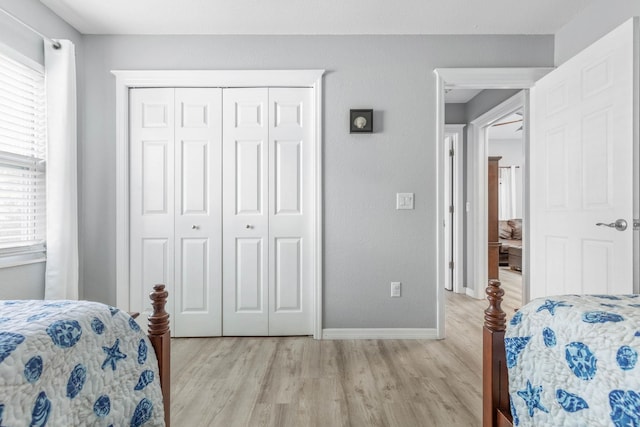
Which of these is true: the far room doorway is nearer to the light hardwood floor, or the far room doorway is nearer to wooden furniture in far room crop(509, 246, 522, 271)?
wooden furniture in far room crop(509, 246, 522, 271)

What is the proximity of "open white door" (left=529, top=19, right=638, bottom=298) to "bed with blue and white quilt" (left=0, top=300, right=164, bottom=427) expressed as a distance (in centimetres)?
247

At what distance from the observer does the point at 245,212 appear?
3037mm

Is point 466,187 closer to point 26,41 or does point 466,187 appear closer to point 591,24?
point 591,24

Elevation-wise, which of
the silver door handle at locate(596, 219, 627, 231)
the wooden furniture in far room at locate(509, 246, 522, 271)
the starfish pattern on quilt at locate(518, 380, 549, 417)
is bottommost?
the wooden furniture in far room at locate(509, 246, 522, 271)

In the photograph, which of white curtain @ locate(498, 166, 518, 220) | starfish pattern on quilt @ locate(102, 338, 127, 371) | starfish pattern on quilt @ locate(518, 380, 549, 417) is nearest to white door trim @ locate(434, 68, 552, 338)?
starfish pattern on quilt @ locate(518, 380, 549, 417)

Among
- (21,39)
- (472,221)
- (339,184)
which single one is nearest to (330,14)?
(339,184)

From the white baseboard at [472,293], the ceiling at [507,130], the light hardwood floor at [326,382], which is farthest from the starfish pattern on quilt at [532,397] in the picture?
the ceiling at [507,130]

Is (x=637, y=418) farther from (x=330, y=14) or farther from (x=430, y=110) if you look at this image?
(x=330, y=14)

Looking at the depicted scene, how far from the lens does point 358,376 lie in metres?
2.29

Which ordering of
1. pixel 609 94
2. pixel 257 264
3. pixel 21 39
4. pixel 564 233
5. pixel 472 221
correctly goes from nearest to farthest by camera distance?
1. pixel 609 94
2. pixel 21 39
3. pixel 564 233
4. pixel 257 264
5. pixel 472 221

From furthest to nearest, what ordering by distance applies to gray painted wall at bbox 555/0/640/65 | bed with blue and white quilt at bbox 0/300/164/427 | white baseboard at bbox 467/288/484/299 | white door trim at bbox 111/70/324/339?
white baseboard at bbox 467/288/484/299 < white door trim at bbox 111/70/324/339 < gray painted wall at bbox 555/0/640/65 < bed with blue and white quilt at bbox 0/300/164/427

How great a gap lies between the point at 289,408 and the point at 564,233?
213cm

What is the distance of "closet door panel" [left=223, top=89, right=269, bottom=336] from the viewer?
9.91 ft

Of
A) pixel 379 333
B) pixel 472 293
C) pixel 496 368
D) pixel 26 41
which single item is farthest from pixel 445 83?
pixel 26 41
